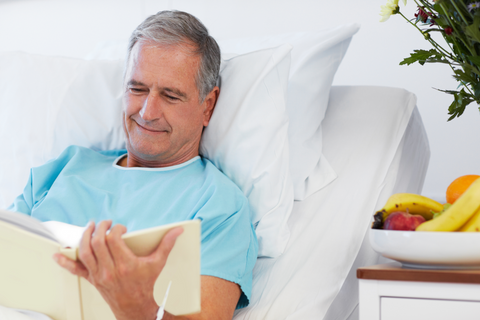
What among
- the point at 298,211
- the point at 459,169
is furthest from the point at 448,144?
the point at 298,211

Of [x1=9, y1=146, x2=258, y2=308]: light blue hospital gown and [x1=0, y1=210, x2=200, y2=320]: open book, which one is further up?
[x1=0, y1=210, x2=200, y2=320]: open book

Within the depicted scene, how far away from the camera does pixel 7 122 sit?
150 centimetres

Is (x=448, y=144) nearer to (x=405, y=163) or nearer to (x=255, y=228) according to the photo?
(x=405, y=163)

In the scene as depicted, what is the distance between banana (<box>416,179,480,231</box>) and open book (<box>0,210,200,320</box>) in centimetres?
43

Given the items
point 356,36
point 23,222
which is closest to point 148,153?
point 23,222

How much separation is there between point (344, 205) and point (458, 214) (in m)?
0.42

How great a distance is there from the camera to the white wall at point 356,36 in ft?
4.87

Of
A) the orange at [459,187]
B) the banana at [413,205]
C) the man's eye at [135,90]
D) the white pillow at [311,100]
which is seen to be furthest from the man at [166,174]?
the orange at [459,187]

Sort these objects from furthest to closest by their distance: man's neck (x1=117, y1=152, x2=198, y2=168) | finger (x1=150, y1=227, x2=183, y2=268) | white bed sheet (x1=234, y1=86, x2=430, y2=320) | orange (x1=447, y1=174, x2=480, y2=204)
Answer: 1. man's neck (x1=117, y1=152, x2=198, y2=168)
2. white bed sheet (x1=234, y1=86, x2=430, y2=320)
3. orange (x1=447, y1=174, x2=480, y2=204)
4. finger (x1=150, y1=227, x2=183, y2=268)

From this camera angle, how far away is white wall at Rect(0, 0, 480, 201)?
1485 mm

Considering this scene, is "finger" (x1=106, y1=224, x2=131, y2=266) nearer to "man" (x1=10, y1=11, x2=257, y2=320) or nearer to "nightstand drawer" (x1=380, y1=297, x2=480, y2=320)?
"man" (x1=10, y1=11, x2=257, y2=320)

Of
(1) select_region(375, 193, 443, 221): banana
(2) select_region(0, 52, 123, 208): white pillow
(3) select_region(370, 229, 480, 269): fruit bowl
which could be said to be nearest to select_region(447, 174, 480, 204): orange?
(1) select_region(375, 193, 443, 221): banana

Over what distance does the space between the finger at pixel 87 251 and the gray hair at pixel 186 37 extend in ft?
2.20

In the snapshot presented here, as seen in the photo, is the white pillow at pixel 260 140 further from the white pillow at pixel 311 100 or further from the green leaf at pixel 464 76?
the green leaf at pixel 464 76
